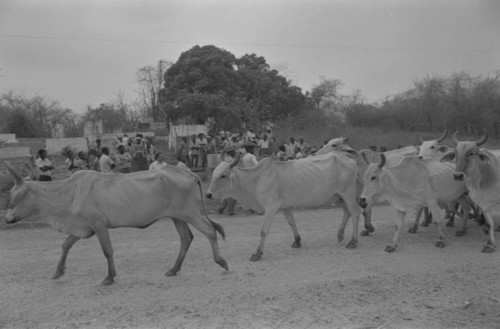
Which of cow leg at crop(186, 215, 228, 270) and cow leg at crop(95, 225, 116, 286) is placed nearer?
cow leg at crop(95, 225, 116, 286)

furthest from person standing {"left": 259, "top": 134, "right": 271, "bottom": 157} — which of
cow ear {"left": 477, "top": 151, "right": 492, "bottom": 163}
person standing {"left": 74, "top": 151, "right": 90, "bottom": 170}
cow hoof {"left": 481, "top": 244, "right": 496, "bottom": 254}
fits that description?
cow hoof {"left": 481, "top": 244, "right": 496, "bottom": 254}

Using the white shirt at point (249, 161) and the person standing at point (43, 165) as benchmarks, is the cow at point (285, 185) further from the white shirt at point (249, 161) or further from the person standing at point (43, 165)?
the person standing at point (43, 165)

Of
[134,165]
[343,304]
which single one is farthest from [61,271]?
[134,165]

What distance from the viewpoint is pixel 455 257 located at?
23.0 ft

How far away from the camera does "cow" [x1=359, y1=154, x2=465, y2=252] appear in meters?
7.85

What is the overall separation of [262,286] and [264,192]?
6.92ft

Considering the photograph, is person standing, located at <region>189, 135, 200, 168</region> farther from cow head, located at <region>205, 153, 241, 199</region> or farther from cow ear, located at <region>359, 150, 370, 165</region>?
cow head, located at <region>205, 153, 241, 199</region>

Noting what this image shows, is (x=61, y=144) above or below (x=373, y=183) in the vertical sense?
above

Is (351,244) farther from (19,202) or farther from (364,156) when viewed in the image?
(19,202)

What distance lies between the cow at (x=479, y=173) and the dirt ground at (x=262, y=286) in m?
0.76

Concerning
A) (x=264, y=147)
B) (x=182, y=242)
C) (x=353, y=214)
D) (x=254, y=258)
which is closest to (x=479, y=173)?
(x=353, y=214)

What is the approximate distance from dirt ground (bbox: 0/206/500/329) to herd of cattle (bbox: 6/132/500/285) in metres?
0.33

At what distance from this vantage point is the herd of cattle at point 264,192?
20.4 feet

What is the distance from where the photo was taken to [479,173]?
26.0 feet
